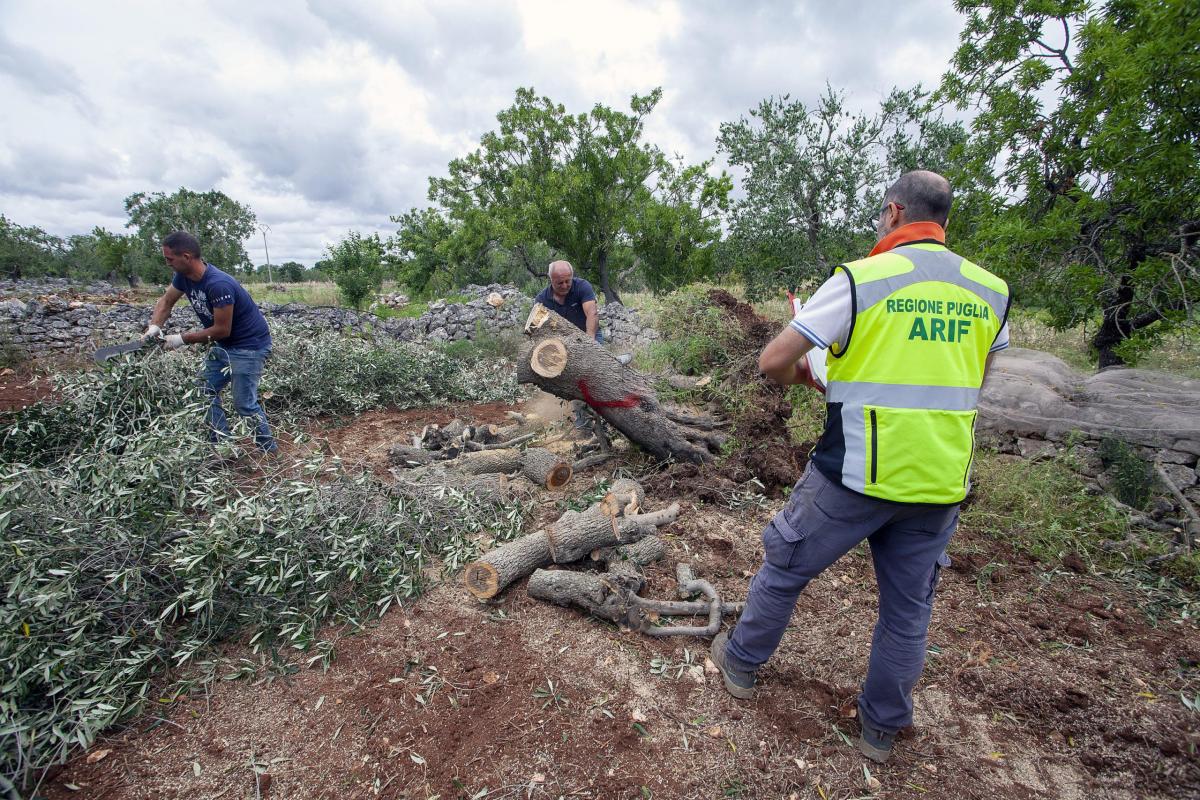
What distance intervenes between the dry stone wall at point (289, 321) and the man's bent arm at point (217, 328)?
150 inches

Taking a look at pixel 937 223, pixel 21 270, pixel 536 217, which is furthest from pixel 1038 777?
pixel 21 270

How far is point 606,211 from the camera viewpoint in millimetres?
16312

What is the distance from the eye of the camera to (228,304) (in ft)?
12.5

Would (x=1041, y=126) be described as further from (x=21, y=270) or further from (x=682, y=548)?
(x=21, y=270)

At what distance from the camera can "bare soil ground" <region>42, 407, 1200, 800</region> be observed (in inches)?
70.6

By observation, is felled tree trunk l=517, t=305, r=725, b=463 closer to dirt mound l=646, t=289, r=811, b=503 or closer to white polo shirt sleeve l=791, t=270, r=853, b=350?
dirt mound l=646, t=289, r=811, b=503

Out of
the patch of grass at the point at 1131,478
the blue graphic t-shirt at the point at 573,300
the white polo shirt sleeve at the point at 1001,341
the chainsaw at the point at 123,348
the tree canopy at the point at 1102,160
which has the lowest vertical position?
the patch of grass at the point at 1131,478

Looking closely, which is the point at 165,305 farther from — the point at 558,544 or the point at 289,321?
the point at 289,321

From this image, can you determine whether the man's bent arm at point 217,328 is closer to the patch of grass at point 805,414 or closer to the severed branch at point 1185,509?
the patch of grass at point 805,414

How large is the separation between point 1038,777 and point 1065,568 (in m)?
1.72

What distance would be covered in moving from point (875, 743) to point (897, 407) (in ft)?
4.16

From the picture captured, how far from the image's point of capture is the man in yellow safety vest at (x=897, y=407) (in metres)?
1.55

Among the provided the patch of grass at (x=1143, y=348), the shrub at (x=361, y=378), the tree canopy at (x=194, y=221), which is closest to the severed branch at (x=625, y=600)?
the shrub at (x=361, y=378)

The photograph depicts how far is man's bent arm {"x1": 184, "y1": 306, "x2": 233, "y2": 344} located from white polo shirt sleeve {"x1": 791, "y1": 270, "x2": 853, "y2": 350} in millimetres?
4100
